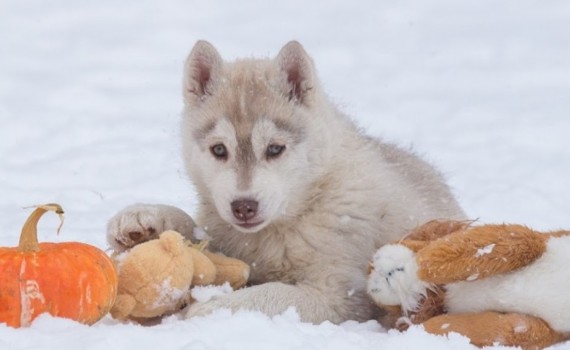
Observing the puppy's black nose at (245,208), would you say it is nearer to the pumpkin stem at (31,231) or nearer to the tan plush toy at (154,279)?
the tan plush toy at (154,279)

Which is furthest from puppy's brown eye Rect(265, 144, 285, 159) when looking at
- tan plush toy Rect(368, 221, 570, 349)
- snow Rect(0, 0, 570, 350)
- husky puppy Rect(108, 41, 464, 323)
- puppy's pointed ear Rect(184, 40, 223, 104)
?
tan plush toy Rect(368, 221, 570, 349)

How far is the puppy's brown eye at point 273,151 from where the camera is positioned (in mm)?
4516

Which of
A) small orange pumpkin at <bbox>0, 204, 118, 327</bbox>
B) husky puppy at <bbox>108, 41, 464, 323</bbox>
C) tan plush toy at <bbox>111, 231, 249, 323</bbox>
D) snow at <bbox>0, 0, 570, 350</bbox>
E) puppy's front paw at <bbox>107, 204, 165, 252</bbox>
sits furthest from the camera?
puppy's front paw at <bbox>107, 204, 165, 252</bbox>

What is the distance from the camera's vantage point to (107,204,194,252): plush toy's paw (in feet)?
14.7

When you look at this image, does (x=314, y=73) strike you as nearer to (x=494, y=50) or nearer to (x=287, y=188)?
(x=287, y=188)

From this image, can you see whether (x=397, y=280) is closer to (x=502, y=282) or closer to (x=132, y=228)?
(x=502, y=282)

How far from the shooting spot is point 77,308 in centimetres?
363

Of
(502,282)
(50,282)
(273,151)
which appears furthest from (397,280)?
(50,282)

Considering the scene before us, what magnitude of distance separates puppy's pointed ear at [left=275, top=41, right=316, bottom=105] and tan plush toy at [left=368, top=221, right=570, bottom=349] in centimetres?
121

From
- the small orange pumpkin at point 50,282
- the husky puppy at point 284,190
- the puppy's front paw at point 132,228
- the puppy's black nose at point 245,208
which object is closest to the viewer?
the small orange pumpkin at point 50,282

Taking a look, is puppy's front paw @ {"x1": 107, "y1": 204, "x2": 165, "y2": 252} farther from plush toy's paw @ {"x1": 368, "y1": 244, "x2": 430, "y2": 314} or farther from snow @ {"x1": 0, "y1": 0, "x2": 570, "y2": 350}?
plush toy's paw @ {"x1": 368, "y1": 244, "x2": 430, "y2": 314}

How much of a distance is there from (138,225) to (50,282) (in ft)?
3.09

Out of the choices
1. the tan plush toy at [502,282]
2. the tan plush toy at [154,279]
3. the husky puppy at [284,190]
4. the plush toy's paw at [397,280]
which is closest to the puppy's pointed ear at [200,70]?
the husky puppy at [284,190]

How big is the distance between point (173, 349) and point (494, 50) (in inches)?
446
